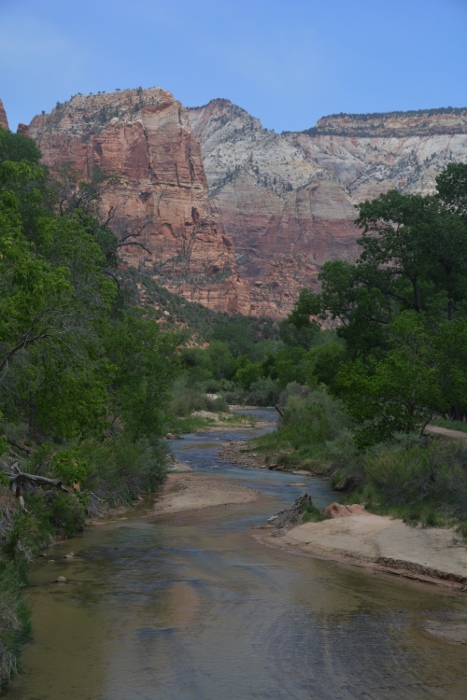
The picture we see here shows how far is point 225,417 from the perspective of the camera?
5828cm

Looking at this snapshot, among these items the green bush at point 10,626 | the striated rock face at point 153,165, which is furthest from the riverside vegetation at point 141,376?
the striated rock face at point 153,165

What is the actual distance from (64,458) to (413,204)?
75.3ft

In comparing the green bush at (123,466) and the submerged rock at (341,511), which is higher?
the green bush at (123,466)

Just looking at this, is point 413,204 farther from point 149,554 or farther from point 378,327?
point 149,554

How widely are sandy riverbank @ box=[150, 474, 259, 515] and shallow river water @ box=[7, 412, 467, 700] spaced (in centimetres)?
520

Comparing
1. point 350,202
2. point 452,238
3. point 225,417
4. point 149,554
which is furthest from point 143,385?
point 350,202

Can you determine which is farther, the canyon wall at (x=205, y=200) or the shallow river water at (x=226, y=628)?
the canyon wall at (x=205, y=200)

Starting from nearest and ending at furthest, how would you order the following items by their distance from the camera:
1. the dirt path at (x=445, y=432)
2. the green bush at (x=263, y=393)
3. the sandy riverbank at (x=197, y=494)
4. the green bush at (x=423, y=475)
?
the green bush at (x=423, y=475)
the sandy riverbank at (x=197, y=494)
the dirt path at (x=445, y=432)
the green bush at (x=263, y=393)

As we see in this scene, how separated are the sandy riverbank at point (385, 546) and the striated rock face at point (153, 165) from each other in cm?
11904

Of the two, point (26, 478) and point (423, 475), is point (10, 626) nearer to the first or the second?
point (26, 478)

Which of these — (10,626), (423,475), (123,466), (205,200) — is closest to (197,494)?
(123,466)

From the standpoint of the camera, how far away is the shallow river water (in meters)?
8.34

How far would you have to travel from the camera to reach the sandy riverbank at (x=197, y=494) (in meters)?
21.6

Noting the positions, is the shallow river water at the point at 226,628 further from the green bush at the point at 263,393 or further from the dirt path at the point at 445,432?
the green bush at the point at 263,393
